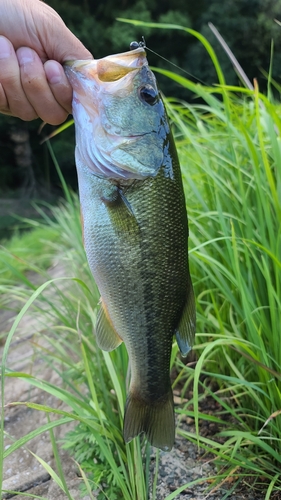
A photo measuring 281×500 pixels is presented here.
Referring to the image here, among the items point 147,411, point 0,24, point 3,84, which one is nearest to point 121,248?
point 147,411


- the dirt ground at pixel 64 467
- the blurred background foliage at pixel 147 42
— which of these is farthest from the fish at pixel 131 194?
the blurred background foliage at pixel 147 42

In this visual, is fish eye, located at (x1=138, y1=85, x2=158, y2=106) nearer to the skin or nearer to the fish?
the fish

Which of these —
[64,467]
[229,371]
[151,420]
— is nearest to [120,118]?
[151,420]

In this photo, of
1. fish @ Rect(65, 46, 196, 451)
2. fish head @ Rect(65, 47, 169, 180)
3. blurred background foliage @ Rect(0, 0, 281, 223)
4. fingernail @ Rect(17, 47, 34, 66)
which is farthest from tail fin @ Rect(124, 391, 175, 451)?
blurred background foliage @ Rect(0, 0, 281, 223)

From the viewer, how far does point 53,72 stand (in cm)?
102

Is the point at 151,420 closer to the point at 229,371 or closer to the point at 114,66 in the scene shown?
the point at 229,371

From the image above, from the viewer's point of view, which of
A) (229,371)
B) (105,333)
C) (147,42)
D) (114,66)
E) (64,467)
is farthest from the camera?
(147,42)

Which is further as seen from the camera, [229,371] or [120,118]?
[229,371]

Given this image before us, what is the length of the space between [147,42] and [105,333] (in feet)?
51.0

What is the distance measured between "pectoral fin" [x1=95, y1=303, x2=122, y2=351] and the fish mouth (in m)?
0.54

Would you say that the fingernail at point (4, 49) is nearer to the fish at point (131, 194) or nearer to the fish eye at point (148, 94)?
the fish at point (131, 194)

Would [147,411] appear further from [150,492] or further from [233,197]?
[233,197]

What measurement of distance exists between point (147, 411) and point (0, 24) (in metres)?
1.07

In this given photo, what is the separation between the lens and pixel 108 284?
97 centimetres
